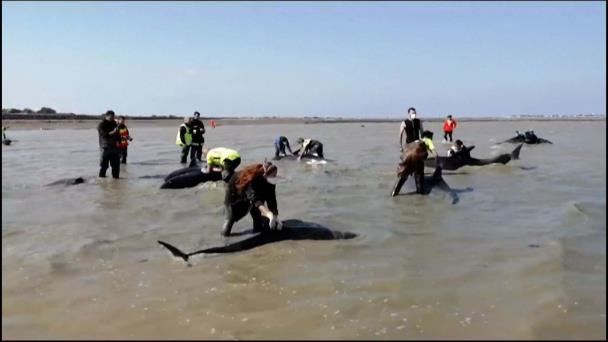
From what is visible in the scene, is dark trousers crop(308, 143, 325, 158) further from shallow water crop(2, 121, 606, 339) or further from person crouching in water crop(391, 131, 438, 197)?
person crouching in water crop(391, 131, 438, 197)

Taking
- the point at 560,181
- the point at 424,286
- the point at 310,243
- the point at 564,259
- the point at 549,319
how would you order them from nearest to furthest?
the point at 549,319 < the point at 424,286 < the point at 564,259 < the point at 310,243 < the point at 560,181

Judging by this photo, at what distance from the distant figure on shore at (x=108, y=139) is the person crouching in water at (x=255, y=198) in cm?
737

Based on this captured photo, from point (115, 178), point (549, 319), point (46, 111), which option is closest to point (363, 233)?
point (549, 319)

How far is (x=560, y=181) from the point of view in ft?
44.6

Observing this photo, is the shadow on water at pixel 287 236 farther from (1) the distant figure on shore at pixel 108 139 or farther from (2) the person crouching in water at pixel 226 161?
(1) the distant figure on shore at pixel 108 139

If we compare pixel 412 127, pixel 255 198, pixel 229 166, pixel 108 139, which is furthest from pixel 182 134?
pixel 255 198

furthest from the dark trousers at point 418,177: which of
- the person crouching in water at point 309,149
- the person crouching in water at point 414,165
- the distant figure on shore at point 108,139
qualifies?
the person crouching in water at point 309,149

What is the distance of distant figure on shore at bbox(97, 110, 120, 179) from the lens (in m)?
14.5

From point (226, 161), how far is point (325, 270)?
4038 millimetres

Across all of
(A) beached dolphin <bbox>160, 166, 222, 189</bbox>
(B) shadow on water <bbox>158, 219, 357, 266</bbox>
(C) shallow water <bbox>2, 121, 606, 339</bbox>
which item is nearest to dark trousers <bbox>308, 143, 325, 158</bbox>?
(A) beached dolphin <bbox>160, 166, 222, 189</bbox>

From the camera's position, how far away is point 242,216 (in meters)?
8.12

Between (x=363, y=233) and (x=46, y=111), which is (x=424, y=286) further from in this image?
(x=46, y=111)

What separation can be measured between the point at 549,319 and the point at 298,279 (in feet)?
7.68

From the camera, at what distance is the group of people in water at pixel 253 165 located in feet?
25.6
